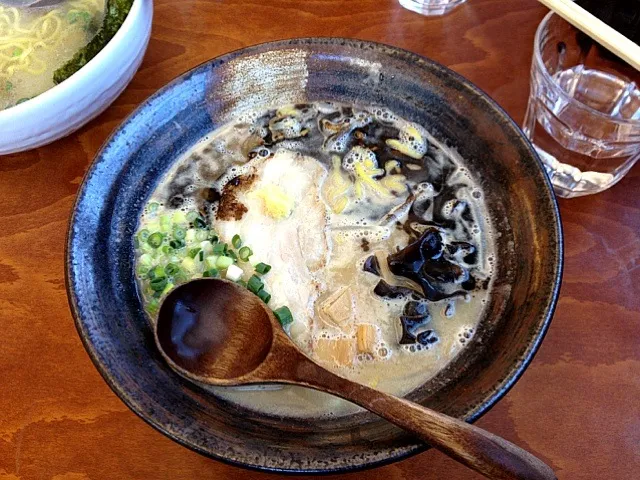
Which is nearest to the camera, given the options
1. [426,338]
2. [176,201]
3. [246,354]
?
[246,354]

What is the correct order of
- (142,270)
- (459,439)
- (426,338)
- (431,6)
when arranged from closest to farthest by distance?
(459,439)
(426,338)
(142,270)
(431,6)

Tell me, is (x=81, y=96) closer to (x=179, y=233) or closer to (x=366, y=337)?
(x=179, y=233)

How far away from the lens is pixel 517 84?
1703 mm

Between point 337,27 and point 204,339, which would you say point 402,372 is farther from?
point 337,27

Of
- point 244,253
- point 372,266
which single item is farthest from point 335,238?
point 244,253

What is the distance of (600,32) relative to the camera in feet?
4.19

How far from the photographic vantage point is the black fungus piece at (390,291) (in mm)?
1313

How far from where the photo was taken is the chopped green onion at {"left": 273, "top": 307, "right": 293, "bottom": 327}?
4.13 feet

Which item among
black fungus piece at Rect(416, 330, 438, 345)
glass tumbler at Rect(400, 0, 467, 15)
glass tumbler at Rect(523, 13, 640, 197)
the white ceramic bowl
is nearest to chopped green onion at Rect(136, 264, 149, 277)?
the white ceramic bowl

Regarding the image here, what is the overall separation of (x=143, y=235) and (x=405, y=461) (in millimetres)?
833

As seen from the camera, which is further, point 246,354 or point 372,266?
point 372,266

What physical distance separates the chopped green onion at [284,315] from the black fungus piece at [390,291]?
219 mm

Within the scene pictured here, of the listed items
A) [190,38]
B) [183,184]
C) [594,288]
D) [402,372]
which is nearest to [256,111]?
[183,184]

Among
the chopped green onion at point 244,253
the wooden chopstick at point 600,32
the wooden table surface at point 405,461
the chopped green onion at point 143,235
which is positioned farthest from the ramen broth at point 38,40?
the wooden chopstick at point 600,32
